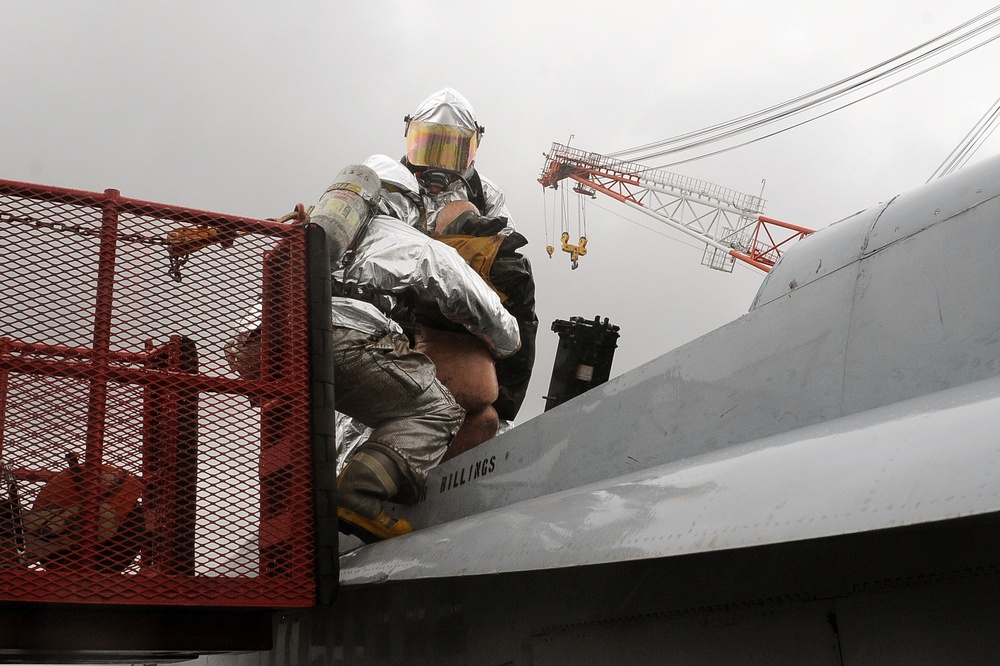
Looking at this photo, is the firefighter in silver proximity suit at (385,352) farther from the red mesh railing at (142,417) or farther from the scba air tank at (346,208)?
the red mesh railing at (142,417)

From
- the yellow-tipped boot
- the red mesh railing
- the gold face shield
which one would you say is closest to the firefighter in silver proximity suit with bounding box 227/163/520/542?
the yellow-tipped boot

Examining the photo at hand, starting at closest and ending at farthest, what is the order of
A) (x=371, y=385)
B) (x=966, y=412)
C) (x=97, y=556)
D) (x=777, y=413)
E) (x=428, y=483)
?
(x=966, y=412)
(x=777, y=413)
(x=97, y=556)
(x=371, y=385)
(x=428, y=483)

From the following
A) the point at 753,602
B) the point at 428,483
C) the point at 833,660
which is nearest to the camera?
the point at 833,660

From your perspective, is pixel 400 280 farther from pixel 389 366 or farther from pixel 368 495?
pixel 368 495

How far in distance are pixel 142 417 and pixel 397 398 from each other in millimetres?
1047

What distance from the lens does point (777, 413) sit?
2.69 meters

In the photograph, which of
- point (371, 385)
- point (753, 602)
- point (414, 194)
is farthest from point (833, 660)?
point (414, 194)

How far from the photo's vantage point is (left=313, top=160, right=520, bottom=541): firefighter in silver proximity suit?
3654mm

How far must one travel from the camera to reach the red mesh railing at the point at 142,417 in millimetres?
2814

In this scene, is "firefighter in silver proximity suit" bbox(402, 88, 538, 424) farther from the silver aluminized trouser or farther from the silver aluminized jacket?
the silver aluminized trouser

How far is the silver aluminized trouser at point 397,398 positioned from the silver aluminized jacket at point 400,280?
0.30 ft

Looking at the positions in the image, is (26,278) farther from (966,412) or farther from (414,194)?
(966,412)

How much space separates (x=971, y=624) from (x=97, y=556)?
231 centimetres

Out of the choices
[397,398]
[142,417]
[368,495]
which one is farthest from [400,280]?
[142,417]
